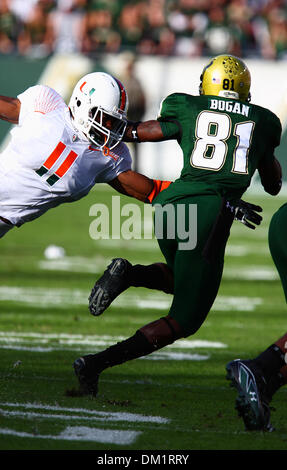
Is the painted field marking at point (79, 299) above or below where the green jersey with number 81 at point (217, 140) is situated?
below

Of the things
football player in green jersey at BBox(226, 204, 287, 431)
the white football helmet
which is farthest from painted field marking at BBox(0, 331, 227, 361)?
football player in green jersey at BBox(226, 204, 287, 431)

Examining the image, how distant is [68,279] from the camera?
7.90m

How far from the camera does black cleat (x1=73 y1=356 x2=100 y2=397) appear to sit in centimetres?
404

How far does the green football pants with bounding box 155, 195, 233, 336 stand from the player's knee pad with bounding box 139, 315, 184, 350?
0.08 ft

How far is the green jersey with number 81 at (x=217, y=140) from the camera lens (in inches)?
157

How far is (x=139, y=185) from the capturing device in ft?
14.5

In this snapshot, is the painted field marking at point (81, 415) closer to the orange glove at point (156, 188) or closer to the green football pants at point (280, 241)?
the green football pants at point (280, 241)

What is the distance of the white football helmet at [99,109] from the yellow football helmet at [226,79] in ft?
1.38

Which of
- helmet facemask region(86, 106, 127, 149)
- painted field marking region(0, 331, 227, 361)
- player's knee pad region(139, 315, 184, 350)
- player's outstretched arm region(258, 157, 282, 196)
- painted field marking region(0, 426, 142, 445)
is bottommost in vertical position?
painted field marking region(0, 331, 227, 361)

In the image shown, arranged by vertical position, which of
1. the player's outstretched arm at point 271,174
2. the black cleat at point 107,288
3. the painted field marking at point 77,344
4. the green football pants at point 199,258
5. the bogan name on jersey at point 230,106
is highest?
the bogan name on jersey at point 230,106

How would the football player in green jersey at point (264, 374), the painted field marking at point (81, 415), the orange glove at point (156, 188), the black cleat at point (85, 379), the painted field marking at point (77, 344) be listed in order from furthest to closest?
the painted field marking at point (77, 344) < the orange glove at point (156, 188) < the black cleat at point (85, 379) < the painted field marking at point (81, 415) < the football player in green jersey at point (264, 374)

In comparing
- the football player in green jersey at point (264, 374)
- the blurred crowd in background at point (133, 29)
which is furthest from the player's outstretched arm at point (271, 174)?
the blurred crowd in background at point (133, 29)

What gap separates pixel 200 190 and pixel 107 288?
63 cm

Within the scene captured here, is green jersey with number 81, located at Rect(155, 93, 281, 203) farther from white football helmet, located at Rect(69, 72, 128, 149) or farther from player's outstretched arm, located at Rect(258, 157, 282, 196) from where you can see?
white football helmet, located at Rect(69, 72, 128, 149)
